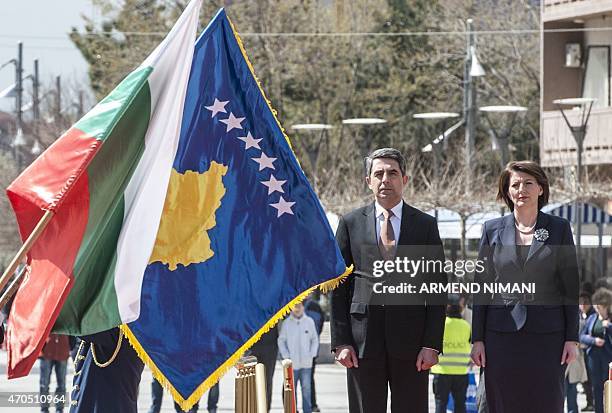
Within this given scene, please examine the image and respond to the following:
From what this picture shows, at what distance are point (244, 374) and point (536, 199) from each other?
1988mm

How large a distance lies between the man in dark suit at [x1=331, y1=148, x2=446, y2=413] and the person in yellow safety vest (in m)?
7.09

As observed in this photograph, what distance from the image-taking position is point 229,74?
26.2 ft

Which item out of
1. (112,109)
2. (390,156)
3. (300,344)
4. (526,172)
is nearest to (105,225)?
(112,109)

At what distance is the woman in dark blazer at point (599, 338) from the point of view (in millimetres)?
16656

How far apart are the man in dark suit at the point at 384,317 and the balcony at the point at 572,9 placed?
27696mm

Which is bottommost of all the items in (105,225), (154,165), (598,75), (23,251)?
(23,251)

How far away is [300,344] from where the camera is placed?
57.2 ft

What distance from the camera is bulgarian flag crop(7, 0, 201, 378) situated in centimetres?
632

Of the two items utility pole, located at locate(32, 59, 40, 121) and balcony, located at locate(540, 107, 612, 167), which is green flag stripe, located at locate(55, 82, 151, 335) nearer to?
balcony, located at locate(540, 107, 612, 167)

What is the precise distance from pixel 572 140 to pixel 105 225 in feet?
103

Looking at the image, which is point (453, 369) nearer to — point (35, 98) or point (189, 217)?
point (189, 217)

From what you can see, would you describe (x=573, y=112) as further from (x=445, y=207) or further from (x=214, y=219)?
(x=214, y=219)

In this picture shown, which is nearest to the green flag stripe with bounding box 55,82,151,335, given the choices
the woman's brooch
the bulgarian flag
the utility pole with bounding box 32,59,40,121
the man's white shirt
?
the bulgarian flag

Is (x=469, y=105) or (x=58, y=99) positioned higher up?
(x=58, y=99)
